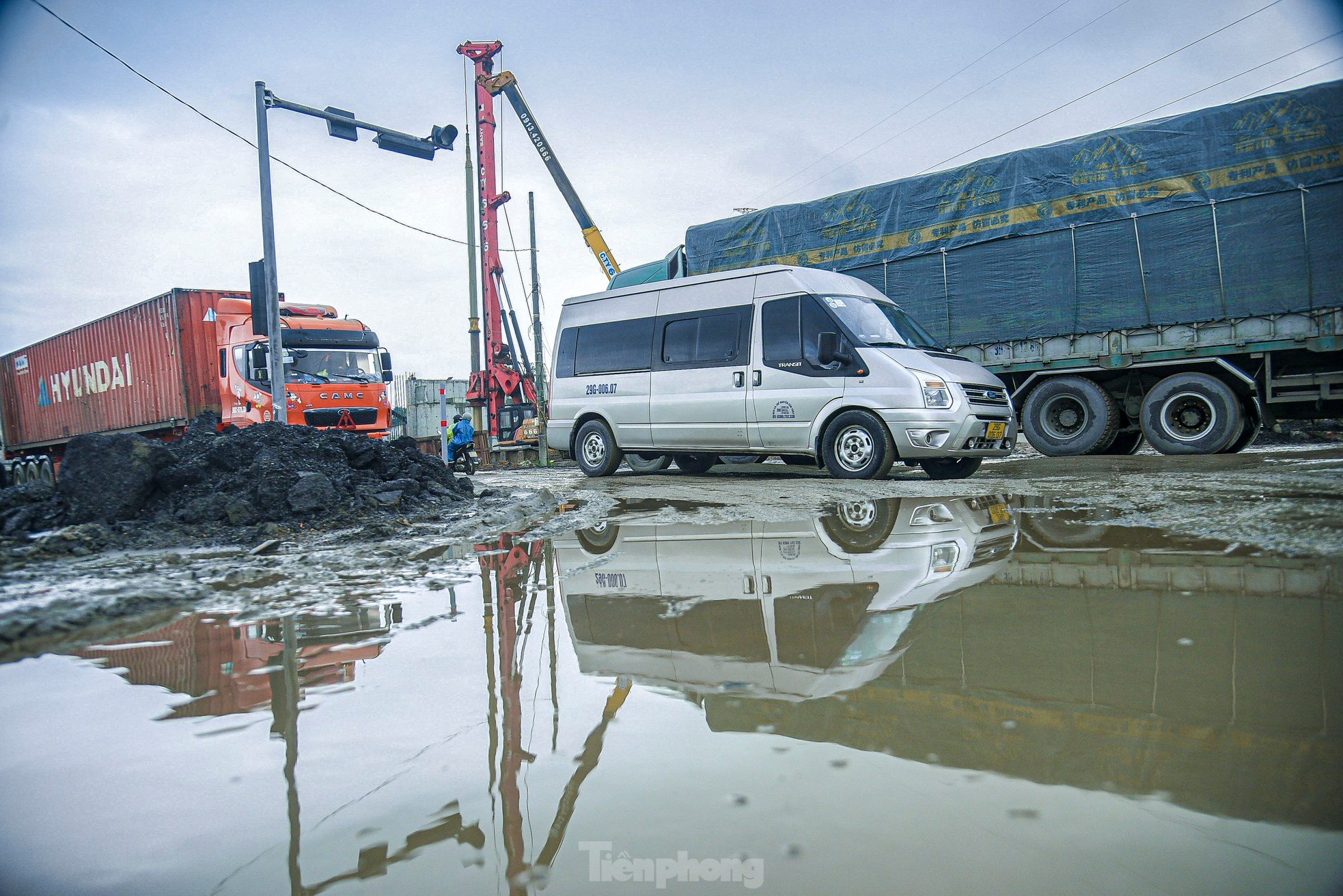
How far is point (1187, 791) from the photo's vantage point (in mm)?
1584

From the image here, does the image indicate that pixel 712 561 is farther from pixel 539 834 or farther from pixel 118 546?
pixel 118 546

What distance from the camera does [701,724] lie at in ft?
6.71

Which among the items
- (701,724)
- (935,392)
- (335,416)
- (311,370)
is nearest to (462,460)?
(335,416)

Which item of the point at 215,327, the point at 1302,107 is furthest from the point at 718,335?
the point at 215,327

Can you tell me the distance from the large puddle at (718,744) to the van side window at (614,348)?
278 inches

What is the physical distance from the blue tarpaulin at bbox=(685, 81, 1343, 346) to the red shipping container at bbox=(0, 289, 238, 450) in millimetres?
10891

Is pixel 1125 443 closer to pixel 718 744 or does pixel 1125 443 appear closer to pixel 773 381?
pixel 773 381

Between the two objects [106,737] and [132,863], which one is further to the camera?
[106,737]

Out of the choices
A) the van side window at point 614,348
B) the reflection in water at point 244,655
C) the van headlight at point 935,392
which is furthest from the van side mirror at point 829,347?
the reflection in water at point 244,655

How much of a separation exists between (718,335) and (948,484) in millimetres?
3198

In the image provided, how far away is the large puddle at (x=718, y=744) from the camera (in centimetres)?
146

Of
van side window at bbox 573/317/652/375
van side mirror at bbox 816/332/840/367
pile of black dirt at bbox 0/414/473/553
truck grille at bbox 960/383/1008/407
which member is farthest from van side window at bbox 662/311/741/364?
pile of black dirt at bbox 0/414/473/553

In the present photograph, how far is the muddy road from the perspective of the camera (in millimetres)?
1468

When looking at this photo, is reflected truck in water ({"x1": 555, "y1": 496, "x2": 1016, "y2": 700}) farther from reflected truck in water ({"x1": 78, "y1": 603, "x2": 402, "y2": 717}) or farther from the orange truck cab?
the orange truck cab
